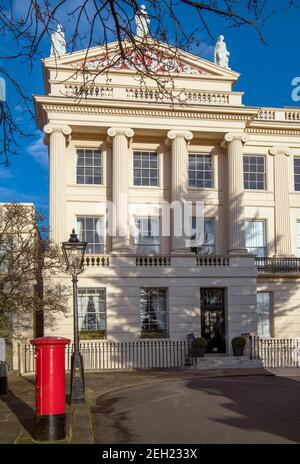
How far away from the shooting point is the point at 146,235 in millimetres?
31500

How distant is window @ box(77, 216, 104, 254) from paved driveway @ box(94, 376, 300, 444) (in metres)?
11.6

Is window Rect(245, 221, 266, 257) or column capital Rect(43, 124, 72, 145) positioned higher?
column capital Rect(43, 124, 72, 145)

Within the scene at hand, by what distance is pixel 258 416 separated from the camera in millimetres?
12742

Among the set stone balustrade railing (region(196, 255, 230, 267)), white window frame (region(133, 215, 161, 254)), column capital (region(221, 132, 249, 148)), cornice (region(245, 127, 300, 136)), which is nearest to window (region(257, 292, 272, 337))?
stone balustrade railing (region(196, 255, 230, 267))

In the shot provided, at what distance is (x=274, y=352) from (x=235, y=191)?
792 cm

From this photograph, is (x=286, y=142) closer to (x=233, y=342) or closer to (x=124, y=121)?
(x=124, y=121)

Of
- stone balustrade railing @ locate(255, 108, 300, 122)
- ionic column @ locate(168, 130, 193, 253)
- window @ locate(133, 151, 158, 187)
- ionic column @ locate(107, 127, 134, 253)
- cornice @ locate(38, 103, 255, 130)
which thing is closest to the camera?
cornice @ locate(38, 103, 255, 130)

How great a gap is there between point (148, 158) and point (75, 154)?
12.2 feet

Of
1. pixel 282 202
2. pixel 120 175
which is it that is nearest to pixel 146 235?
pixel 120 175

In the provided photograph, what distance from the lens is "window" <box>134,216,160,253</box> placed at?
31.4 m

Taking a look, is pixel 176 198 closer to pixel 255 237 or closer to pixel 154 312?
pixel 255 237

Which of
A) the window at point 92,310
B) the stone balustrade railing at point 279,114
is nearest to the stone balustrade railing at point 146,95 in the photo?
the stone balustrade railing at point 279,114

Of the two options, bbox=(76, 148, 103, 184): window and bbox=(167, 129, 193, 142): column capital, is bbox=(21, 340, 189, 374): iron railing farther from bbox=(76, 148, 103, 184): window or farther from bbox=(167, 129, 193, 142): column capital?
bbox=(167, 129, 193, 142): column capital

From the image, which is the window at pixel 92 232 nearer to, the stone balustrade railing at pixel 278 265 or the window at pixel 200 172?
the window at pixel 200 172
